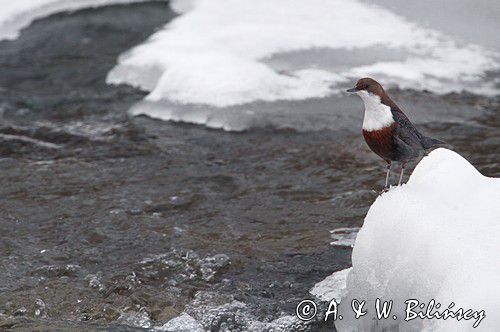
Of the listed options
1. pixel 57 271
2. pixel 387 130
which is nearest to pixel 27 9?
pixel 57 271

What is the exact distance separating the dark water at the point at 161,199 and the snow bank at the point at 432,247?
422 mm

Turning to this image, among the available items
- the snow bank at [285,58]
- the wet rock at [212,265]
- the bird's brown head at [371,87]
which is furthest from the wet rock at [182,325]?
the snow bank at [285,58]

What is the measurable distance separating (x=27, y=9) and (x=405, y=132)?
5.81 meters

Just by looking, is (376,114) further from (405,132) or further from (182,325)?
(182,325)

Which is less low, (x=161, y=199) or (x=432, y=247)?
(x=432, y=247)

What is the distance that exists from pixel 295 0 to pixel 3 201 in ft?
13.7

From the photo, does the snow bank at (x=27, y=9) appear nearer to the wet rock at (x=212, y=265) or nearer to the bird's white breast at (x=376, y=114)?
the wet rock at (x=212, y=265)

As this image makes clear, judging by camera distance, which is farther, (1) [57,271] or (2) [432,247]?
(1) [57,271]

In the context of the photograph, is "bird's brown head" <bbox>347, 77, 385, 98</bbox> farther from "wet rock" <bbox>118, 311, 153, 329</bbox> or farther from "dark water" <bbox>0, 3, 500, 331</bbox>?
"wet rock" <bbox>118, 311, 153, 329</bbox>

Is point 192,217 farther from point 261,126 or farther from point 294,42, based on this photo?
point 294,42

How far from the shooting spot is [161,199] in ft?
16.5

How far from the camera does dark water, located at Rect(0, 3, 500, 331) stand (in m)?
3.84

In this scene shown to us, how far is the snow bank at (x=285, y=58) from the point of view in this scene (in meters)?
6.51

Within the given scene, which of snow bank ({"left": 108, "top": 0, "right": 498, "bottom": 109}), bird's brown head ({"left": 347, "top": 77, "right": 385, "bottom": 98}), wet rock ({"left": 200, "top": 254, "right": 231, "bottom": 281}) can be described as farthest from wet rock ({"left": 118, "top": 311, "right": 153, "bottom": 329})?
snow bank ({"left": 108, "top": 0, "right": 498, "bottom": 109})
